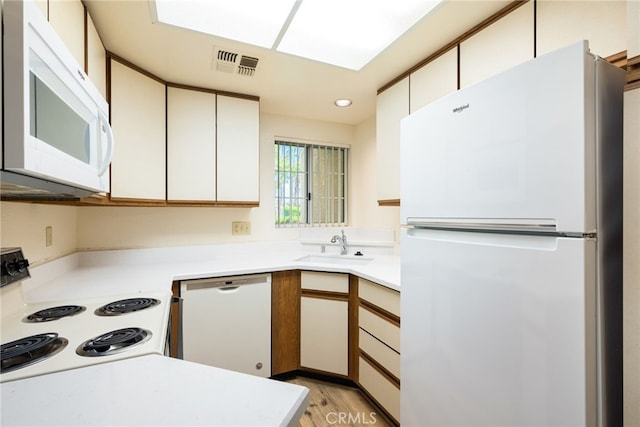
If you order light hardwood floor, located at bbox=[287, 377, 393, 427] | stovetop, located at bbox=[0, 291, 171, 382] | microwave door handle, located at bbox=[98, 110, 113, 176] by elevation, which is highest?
microwave door handle, located at bbox=[98, 110, 113, 176]

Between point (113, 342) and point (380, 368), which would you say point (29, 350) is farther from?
point (380, 368)

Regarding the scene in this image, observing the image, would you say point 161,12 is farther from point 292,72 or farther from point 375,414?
point 375,414

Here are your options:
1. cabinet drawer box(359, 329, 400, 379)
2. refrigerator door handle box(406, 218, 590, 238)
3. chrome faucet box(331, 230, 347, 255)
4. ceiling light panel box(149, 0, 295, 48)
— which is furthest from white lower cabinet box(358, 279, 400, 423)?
ceiling light panel box(149, 0, 295, 48)

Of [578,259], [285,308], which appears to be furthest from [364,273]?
[578,259]

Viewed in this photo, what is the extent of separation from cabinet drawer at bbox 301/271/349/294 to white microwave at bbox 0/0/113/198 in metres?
1.50

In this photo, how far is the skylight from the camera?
4.29 feet

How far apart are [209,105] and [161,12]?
87 cm

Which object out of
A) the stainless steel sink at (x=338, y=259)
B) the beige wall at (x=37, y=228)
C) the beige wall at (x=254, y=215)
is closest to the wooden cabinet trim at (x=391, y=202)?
the beige wall at (x=254, y=215)

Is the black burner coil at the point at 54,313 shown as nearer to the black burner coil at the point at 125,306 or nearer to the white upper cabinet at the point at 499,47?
the black burner coil at the point at 125,306

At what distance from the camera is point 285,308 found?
212cm

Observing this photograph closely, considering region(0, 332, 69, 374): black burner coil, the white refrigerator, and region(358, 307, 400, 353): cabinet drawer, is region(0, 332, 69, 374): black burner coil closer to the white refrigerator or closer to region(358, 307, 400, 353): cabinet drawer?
the white refrigerator

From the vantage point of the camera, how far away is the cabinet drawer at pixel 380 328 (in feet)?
5.18

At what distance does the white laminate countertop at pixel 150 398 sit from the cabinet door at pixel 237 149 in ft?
5.57

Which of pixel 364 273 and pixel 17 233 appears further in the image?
pixel 364 273
